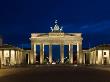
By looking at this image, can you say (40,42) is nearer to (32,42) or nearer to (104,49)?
(32,42)

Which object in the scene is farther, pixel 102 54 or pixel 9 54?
pixel 102 54

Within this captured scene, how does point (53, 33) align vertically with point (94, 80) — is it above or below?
above

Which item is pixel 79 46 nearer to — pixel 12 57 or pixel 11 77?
Answer: pixel 12 57

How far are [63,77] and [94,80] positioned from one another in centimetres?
489

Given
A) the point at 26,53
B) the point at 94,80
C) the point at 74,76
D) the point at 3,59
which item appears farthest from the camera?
the point at 26,53

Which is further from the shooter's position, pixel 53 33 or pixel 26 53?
pixel 26 53

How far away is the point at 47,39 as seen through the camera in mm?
122438

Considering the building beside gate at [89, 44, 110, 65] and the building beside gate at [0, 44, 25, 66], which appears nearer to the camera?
the building beside gate at [0, 44, 25, 66]

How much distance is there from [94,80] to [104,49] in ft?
211

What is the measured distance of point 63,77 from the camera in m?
56.1

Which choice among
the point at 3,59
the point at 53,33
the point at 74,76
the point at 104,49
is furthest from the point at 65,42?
the point at 74,76

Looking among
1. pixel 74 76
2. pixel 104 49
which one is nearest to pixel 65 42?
pixel 104 49

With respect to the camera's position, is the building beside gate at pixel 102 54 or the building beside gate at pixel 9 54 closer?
the building beside gate at pixel 9 54

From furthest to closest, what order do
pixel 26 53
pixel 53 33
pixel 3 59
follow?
pixel 26 53
pixel 53 33
pixel 3 59
